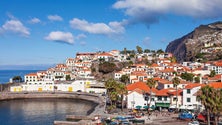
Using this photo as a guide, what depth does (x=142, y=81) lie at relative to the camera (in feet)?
331

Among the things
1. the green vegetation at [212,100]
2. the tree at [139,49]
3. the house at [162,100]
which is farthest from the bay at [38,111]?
the tree at [139,49]

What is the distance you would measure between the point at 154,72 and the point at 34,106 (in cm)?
5878

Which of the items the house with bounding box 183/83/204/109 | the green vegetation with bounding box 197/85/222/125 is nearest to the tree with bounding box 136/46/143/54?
the house with bounding box 183/83/204/109

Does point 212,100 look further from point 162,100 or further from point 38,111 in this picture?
point 38,111

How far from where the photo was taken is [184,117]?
5416 centimetres

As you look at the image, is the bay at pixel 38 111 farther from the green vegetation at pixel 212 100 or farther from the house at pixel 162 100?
the green vegetation at pixel 212 100

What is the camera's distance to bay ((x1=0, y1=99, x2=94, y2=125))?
66.7 meters

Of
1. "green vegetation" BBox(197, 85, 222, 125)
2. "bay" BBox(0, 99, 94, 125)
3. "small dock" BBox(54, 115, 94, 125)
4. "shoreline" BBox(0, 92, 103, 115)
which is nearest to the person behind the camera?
"green vegetation" BBox(197, 85, 222, 125)

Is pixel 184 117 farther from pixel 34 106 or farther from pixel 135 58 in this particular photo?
pixel 135 58

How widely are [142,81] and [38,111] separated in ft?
125

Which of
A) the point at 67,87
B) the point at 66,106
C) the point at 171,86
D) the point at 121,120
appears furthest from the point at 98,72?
the point at 121,120

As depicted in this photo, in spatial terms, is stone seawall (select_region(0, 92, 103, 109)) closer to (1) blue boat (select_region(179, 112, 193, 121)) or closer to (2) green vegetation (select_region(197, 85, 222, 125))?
(1) blue boat (select_region(179, 112, 193, 121))

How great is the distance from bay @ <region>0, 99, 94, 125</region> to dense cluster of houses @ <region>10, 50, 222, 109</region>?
15.3 meters

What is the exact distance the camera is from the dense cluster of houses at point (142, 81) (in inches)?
2554
